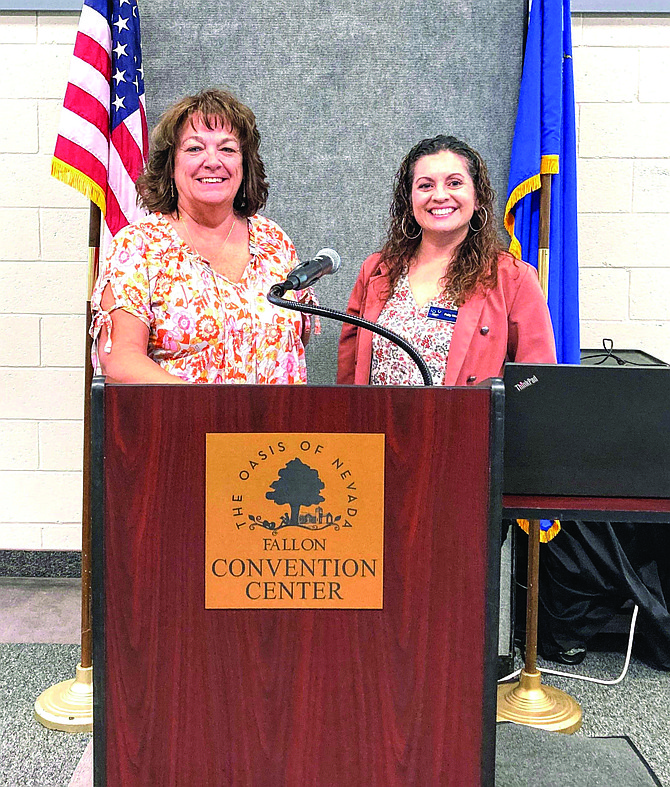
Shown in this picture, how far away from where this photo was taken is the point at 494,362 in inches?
75.9

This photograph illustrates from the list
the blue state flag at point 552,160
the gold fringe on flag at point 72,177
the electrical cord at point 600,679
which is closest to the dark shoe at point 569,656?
the electrical cord at point 600,679

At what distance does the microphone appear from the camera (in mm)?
1192

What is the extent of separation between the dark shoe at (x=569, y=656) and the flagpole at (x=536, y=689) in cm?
22

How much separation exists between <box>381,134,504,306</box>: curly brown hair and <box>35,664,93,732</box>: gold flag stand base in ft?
4.23

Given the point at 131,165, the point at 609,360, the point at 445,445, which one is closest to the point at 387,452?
the point at 445,445

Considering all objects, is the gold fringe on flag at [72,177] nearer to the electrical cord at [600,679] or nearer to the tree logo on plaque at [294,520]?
the tree logo on plaque at [294,520]

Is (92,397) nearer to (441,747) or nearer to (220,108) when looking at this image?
(441,747)

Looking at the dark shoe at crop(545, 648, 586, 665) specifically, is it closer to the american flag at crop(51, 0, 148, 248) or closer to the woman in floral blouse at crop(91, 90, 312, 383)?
the woman in floral blouse at crop(91, 90, 312, 383)

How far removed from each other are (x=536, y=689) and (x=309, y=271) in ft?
5.04

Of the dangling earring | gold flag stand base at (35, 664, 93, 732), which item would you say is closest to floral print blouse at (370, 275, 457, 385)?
the dangling earring

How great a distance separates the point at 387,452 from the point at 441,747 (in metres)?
0.39

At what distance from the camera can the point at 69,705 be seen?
2242mm

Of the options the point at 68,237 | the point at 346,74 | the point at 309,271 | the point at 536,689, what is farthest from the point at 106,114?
the point at 536,689

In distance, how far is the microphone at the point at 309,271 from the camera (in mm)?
1192
